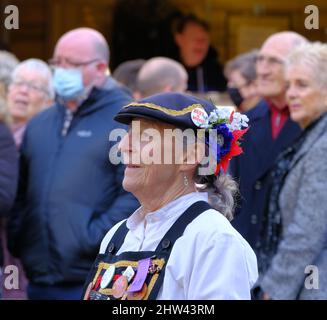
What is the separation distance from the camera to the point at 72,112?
591 centimetres

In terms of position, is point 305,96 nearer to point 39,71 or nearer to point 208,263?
point 39,71

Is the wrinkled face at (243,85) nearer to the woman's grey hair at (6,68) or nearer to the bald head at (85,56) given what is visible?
the bald head at (85,56)

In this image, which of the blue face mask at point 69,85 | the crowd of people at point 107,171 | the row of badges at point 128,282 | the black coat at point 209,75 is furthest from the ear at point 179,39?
the row of badges at point 128,282

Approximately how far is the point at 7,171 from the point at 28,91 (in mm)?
1561

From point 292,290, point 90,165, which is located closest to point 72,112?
point 90,165

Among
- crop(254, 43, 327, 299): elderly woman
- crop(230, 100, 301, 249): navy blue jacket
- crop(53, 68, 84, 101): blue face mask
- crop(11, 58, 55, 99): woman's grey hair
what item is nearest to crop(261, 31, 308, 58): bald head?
crop(230, 100, 301, 249): navy blue jacket

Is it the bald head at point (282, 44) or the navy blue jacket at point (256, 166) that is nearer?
the navy blue jacket at point (256, 166)

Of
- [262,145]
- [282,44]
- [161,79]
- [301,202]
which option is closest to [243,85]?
[161,79]

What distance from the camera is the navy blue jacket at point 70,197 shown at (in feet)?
18.2

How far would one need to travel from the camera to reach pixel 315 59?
553cm

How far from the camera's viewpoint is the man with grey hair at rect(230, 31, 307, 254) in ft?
19.3

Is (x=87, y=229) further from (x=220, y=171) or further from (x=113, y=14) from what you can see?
(x=113, y=14)

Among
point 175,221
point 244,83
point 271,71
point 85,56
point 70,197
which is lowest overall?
point 70,197

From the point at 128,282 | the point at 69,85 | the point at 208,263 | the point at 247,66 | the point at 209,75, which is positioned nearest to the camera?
the point at 208,263
